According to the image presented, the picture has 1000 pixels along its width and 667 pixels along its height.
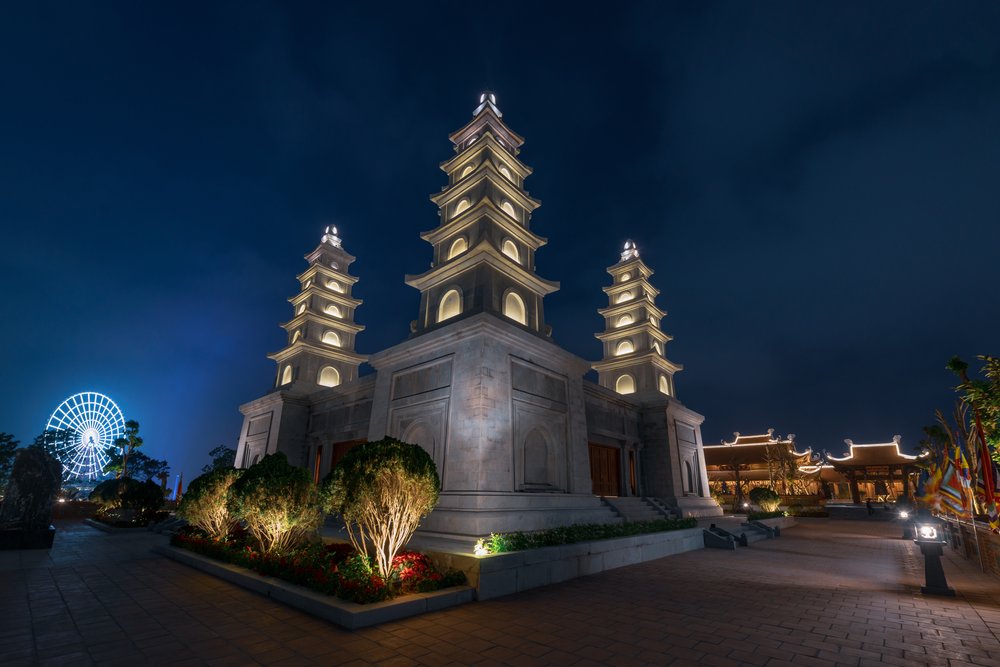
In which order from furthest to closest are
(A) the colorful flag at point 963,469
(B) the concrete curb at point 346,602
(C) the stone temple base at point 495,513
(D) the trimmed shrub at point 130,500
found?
(D) the trimmed shrub at point 130,500, (A) the colorful flag at point 963,469, (C) the stone temple base at point 495,513, (B) the concrete curb at point 346,602

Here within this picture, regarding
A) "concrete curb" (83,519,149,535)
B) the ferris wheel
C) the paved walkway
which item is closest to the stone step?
the paved walkway

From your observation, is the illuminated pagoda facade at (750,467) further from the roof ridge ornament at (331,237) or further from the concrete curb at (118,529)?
the concrete curb at (118,529)

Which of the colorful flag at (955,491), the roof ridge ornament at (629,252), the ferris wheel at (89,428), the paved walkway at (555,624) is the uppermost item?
the roof ridge ornament at (629,252)

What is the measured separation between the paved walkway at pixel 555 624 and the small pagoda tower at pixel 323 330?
711 inches

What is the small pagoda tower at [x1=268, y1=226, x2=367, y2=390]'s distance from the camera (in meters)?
29.5

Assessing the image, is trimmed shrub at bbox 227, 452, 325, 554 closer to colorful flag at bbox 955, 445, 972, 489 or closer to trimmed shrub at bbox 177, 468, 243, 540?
trimmed shrub at bbox 177, 468, 243, 540

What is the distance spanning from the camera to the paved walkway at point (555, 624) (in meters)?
6.00

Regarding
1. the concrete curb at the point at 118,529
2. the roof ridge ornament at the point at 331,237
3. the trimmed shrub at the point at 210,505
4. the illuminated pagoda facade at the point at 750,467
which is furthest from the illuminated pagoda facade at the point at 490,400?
the illuminated pagoda facade at the point at 750,467

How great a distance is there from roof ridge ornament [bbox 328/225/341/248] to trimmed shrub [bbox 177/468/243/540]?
22980 millimetres

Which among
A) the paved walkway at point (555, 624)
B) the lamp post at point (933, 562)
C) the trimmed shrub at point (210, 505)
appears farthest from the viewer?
the trimmed shrub at point (210, 505)

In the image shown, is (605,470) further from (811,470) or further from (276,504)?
(811,470)

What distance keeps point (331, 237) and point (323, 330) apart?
8.10 m

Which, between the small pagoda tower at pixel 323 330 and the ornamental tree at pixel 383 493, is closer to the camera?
the ornamental tree at pixel 383 493

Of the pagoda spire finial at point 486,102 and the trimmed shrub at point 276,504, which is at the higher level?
the pagoda spire finial at point 486,102
